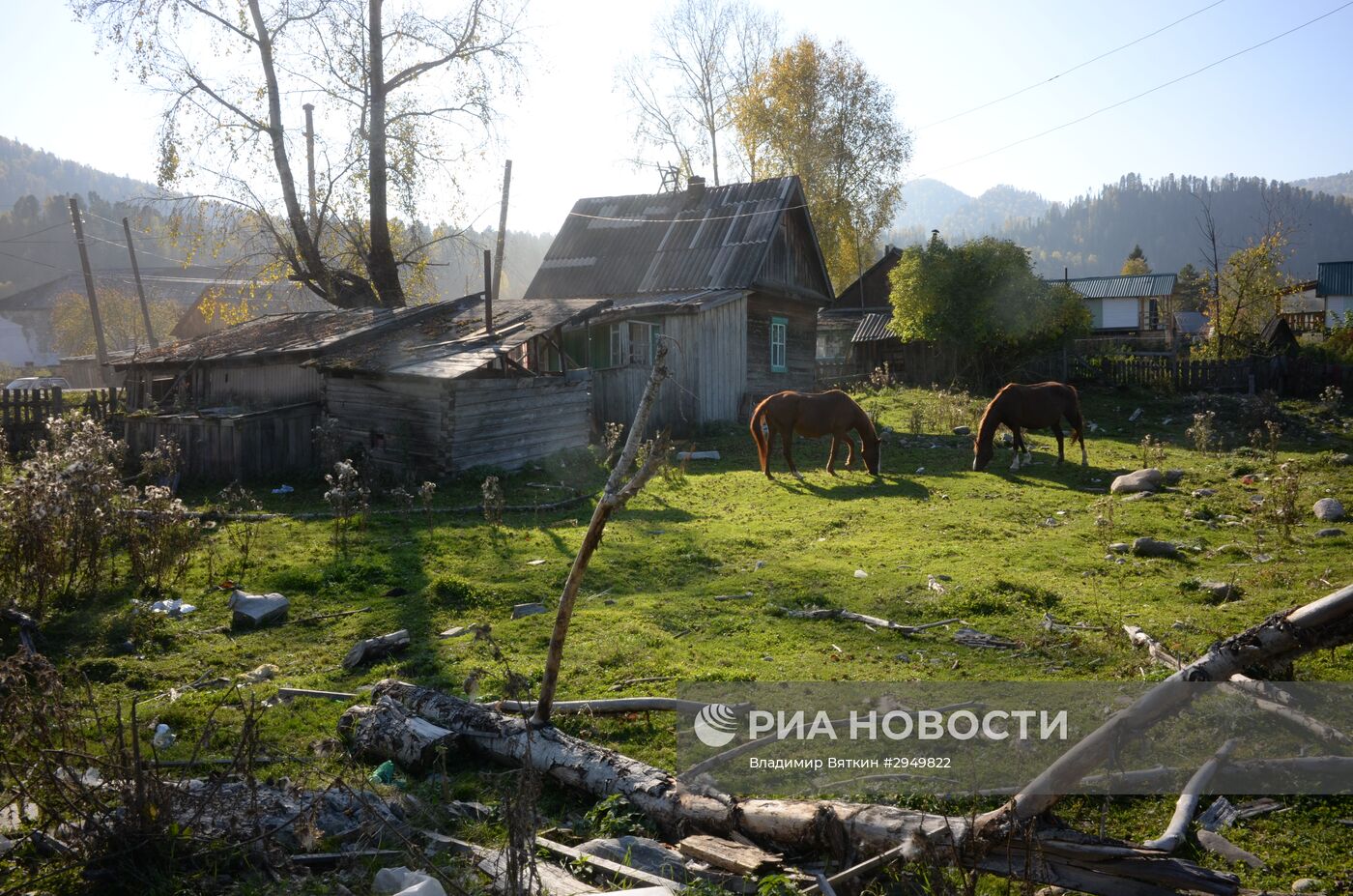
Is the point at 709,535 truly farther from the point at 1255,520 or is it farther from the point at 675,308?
the point at 675,308

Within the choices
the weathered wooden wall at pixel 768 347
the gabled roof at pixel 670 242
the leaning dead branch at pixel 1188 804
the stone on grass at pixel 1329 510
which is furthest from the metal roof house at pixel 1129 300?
the leaning dead branch at pixel 1188 804

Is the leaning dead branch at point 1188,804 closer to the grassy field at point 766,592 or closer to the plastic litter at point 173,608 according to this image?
the grassy field at point 766,592

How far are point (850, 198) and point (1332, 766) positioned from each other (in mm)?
37703

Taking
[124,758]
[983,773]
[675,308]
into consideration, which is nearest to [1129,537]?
[983,773]

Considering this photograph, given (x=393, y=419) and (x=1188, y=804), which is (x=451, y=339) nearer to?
(x=393, y=419)

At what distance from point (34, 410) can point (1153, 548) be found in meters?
21.6

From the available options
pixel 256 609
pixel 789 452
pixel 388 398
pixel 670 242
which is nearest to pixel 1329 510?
pixel 789 452

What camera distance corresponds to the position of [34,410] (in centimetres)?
1911

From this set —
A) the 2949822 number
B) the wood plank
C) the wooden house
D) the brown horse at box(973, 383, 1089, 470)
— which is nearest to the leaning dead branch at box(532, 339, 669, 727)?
the wood plank

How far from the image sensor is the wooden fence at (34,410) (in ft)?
60.7

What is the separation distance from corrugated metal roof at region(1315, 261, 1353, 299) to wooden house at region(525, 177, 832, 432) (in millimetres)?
38314

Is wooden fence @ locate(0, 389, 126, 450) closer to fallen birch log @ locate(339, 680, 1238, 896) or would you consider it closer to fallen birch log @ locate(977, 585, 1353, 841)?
fallen birch log @ locate(339, 680, 1238, 896)

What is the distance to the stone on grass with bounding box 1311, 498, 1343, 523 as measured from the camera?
10.4 meters

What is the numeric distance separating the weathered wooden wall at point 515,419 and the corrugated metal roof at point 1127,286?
48.4 m
